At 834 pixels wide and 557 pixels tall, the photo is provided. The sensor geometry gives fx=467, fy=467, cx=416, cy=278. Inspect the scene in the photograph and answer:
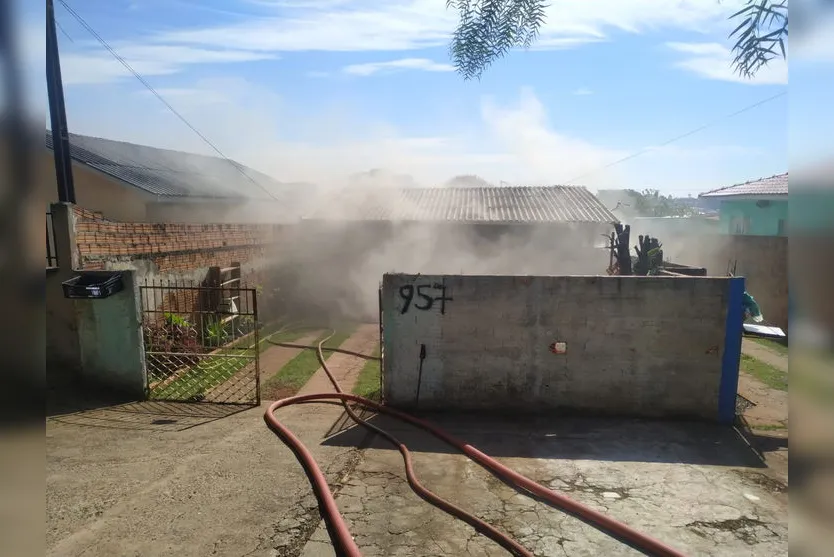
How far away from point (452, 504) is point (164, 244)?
8845mm

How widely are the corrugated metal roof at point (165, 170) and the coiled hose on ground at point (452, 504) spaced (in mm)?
12942

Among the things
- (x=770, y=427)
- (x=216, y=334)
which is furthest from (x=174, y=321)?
(x=770, y=427)

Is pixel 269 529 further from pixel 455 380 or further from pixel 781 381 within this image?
pixel 781 381

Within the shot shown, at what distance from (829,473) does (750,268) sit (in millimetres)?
17298

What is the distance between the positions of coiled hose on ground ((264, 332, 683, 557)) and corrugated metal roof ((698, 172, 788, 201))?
16190 millimetres

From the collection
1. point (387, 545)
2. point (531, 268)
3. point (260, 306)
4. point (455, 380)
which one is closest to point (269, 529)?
point (387, 545)

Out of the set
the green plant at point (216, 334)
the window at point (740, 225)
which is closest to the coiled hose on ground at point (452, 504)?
the green plant at point (216, 334)

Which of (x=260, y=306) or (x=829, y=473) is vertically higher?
(x=829, y=473)

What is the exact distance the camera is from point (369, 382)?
9203 millimetres

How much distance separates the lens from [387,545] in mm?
4262

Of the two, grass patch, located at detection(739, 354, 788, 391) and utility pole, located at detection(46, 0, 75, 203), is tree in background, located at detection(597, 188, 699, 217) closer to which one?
grass patch, located at detection(739, 354, 788, 391)

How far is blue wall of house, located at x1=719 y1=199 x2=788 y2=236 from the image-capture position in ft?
59.4

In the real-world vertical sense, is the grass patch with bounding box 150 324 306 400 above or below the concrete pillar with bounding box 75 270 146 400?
below

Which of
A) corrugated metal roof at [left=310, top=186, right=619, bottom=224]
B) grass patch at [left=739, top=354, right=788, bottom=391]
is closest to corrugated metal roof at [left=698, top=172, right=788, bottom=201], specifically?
corrugated metal roof at [left=310, top=186, right=619, bottom=224]
